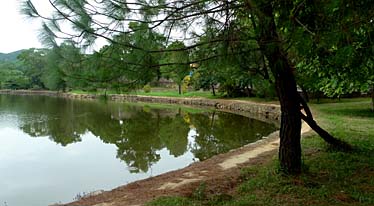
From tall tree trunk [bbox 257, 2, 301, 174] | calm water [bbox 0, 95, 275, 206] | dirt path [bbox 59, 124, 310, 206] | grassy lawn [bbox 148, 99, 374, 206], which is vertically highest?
tall tree trunk [bbox 257, 2, 301, 174]

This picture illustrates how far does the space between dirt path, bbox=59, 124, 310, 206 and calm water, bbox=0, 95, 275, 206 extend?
135 cm

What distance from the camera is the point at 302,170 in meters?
4.78

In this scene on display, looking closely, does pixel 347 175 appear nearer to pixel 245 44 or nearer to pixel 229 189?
pixel 229 189

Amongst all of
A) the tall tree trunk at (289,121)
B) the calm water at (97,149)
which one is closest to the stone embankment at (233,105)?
the calm water at (97,149)

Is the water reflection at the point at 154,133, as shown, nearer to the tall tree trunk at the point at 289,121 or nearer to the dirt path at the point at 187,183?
the dirt path at the point at 187,183

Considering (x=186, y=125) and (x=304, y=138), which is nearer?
(x=304, y=138)

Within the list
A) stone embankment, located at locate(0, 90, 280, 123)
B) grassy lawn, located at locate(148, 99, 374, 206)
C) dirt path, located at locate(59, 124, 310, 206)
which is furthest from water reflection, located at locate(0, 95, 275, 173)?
grassy lawn, located at locate(148, 99, 374, 206)

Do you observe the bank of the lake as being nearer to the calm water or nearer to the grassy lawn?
the grassy lawn

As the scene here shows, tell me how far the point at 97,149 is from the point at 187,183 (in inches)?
258

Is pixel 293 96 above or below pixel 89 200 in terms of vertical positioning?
above

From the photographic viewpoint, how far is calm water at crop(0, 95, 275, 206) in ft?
24.4

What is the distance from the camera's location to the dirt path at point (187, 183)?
182 inches

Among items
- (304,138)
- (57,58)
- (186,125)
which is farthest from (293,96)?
(186,125)

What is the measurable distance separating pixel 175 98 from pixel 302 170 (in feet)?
77.7
